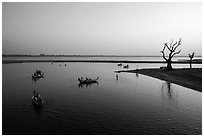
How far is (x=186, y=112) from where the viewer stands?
27.0 meters

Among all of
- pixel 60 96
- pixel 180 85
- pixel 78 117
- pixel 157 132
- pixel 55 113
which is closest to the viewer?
pixel 157 132

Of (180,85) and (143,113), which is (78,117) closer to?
(143,113)

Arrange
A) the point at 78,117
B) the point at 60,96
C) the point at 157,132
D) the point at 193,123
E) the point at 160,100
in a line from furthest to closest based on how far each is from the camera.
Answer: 1. the point at 60,96
2. the point at 160,100
3. the point at 78,117
4. the point at 193,123
5. the point at 157,132

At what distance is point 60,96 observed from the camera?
36.8 m

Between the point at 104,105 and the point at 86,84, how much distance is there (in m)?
23.6

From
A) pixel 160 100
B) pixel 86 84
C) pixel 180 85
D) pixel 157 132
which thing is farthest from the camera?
pixel 86 84

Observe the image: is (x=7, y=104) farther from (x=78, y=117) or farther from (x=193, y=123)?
(x=193, y=123)

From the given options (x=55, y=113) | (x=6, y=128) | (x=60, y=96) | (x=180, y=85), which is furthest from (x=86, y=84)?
(x=6, y=128)

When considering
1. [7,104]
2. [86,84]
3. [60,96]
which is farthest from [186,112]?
[86,84]

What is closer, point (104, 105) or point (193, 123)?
point (193, 123)

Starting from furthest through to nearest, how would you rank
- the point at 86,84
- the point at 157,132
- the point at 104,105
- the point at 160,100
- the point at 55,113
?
the point at 86,84 → the point at 160,100 → the point at 104,105 → the point at 55,113 → the point at 157,132

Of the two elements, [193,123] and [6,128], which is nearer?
[6,128]

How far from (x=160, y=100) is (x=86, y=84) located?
76.5ft

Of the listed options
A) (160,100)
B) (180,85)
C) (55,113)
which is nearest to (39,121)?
(55,113)
